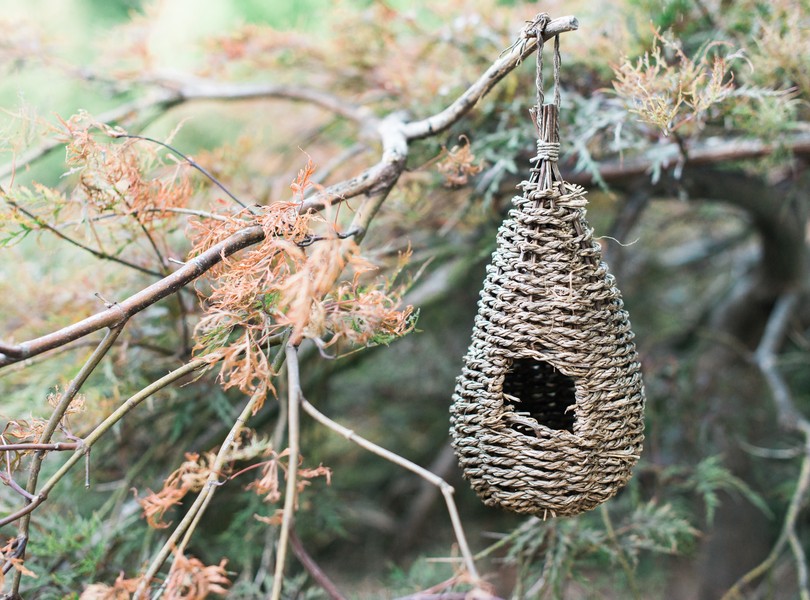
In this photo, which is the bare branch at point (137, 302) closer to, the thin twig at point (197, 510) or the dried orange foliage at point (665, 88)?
the thin twig at point (197, 510)

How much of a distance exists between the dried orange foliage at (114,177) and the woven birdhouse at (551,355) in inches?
15.2

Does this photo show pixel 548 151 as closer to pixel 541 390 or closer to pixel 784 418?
pixel 541 390

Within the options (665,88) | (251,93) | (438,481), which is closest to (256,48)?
(251,93)

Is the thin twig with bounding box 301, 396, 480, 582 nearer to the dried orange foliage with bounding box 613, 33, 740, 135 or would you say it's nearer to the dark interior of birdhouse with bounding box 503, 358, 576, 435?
the dark interior of birdhouse with bounding box 503, 358, 576, 435

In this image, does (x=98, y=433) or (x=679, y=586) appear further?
(x=679, y=586)

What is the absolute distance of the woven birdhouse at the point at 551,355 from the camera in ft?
2.40

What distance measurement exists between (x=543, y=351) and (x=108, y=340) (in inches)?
16.6

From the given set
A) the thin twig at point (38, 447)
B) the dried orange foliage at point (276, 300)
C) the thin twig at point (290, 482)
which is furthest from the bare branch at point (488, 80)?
the thin twig at point (38, 447)

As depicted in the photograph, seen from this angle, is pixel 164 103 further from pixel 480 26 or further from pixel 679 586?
pixel 679 586

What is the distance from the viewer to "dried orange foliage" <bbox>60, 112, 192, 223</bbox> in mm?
769

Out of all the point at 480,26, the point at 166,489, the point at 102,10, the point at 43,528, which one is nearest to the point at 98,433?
the point at 166,489

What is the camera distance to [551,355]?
741 millimetres

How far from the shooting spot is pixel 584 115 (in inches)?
44.1

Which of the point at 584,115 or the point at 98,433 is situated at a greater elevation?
the point at 584,115
